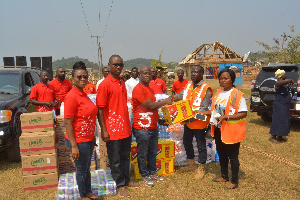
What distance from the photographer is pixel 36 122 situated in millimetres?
4301

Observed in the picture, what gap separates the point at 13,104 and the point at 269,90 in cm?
707

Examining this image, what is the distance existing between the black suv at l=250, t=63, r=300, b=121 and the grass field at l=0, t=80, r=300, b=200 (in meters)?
1.78

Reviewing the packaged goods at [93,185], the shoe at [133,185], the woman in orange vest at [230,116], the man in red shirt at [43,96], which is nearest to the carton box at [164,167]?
the shoe at [133,185]

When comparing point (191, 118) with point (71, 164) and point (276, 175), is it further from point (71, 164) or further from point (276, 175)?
point (71, 164)

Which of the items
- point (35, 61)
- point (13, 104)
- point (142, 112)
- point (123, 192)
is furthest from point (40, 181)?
point (35, 61)

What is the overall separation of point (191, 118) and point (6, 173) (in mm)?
3881

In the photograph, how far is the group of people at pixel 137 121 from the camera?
3367 millimetres

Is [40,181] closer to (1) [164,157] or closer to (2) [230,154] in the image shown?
(1) [164,157]

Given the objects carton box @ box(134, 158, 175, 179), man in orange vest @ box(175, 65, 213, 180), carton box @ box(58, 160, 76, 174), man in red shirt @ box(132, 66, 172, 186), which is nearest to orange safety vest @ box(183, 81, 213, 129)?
man in orange vest @ box(175, 65, 213, 180)

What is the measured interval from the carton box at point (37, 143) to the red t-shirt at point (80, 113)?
1157 mm

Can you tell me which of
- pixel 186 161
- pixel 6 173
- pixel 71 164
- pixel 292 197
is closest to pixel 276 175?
pixel 292 197

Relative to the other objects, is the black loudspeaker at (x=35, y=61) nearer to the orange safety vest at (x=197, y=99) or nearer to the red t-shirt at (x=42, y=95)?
the red t-shirt at (x=42, y=95)

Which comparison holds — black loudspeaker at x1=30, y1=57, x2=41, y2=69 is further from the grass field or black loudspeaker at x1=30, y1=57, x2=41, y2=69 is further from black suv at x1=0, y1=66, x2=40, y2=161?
the grass field

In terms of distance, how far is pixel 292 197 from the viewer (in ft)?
13.0
